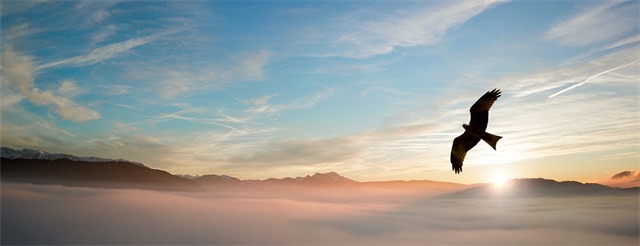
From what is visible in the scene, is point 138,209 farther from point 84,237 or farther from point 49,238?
point 49,238

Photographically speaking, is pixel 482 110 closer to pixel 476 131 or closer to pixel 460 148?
pixel 476 131

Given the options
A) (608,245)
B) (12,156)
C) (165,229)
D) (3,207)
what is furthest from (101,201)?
(608,245)

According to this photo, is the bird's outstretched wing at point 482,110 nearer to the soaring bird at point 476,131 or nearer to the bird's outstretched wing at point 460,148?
the soaring bird at point 476,131

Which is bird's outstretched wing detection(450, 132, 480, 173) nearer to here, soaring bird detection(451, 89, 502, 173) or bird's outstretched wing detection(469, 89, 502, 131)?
soaring bird detection(451, 89, 502, 173)

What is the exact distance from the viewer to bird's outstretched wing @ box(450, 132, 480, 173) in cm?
2348

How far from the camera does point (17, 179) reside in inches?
7717

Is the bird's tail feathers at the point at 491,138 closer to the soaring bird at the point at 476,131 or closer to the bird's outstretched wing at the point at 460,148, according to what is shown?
the soaring bird at the point at 476,131

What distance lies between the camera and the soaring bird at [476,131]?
829 inches

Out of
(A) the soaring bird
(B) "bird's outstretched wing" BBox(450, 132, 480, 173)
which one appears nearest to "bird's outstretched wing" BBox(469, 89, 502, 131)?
(A) the soaring bird

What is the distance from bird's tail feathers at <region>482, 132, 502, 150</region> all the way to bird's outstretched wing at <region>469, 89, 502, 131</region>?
0.43 m

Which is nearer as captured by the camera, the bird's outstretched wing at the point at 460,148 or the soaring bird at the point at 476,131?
the soaring bird at the point at 476,131

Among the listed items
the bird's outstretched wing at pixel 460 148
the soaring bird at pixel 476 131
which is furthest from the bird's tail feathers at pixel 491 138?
the bird's outstretched wing at pixel 460 148

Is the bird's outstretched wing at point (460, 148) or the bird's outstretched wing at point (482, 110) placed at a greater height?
the bird's outstretched wing at point (482, 110)

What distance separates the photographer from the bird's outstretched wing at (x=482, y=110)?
21.0m
